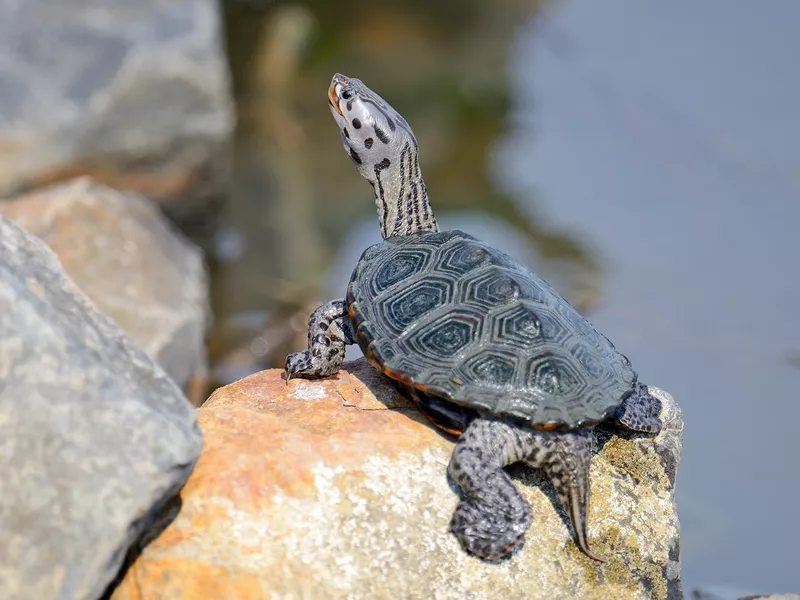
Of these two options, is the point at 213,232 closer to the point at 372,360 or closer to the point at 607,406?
the point at 372,360

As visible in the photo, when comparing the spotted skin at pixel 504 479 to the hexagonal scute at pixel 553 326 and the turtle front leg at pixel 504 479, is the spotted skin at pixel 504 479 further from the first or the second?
the hexagonal scute at pixel 553 326

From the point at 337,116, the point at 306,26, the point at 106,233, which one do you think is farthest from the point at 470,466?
the point at 306,26

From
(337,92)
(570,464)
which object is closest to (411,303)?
(570,464)

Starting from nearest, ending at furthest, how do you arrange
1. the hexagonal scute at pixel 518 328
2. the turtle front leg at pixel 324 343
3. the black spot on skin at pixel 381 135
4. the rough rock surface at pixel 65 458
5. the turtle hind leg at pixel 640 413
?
the rough rock surface at pixel 65 458 → the hexagonal scute at pixel 518 328 → the turtle hind leg at pixel 640 413 → the turtle front leg at pixel 324 343 → the black spot on skin at pixel 381 135

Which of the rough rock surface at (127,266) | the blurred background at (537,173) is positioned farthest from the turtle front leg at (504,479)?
the rough rock surface at (127,266)

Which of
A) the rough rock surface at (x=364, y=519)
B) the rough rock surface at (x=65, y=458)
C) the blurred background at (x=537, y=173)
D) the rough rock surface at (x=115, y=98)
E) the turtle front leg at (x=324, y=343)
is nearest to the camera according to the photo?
the rough rock surface at (x=65, y=458)

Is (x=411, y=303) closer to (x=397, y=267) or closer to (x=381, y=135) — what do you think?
(x=397, y=267)

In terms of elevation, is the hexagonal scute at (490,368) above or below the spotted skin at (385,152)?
below

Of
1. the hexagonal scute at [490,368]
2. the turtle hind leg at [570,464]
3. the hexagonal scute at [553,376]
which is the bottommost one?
the turtle hind leg at [570,464]
